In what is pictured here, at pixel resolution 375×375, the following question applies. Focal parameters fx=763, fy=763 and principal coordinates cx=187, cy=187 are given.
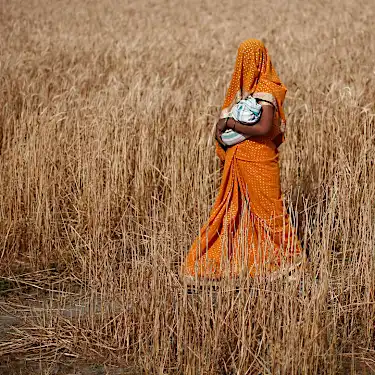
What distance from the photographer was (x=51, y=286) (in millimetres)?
4090

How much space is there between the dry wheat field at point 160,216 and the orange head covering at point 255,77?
2.03 feet

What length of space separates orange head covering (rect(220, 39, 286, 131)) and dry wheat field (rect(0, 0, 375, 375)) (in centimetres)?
62

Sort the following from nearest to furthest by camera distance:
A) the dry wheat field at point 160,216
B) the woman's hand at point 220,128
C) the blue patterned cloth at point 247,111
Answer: the dry wheat field at point 160,216 → the blue patterned cloth at point 247,111 → the woman's hand at point 220,128

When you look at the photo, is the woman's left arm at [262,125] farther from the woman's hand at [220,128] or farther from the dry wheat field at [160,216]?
the dry wheat field at [160,216]

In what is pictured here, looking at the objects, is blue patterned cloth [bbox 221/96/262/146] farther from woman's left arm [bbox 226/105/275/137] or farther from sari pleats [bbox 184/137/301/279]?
sari pleats [bbox 184/137/301/279]

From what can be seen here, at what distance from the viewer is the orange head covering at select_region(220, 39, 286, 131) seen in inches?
155

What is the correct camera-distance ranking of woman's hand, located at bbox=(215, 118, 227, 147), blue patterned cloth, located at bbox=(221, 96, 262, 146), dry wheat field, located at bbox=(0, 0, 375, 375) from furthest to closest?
woman's hand, located at bbox=(215, 118, 227, 147)
blue patterned cloth, located at bbox=(221, 96, 262, 146)
dry wheat field, located at bbox=(0, 0, 375, 375)

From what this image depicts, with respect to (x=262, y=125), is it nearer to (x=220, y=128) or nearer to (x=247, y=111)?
(x=247, y=111)

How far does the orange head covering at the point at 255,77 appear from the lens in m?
3.94

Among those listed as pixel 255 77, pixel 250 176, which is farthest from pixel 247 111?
pixel 250 176

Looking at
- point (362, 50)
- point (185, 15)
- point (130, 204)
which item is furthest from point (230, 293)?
point (185, 15)

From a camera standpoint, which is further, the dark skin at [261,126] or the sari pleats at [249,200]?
the sari pleats at [249,200]

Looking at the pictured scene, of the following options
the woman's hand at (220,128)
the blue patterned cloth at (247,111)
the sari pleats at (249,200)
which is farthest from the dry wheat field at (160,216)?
the blue patterned cloth at (247,111)

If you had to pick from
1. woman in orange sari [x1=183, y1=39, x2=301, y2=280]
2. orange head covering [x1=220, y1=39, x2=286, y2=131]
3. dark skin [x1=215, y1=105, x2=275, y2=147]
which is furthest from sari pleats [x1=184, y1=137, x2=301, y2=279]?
orange head covering [x1=220, y1=39, x2=286, y2=131]
